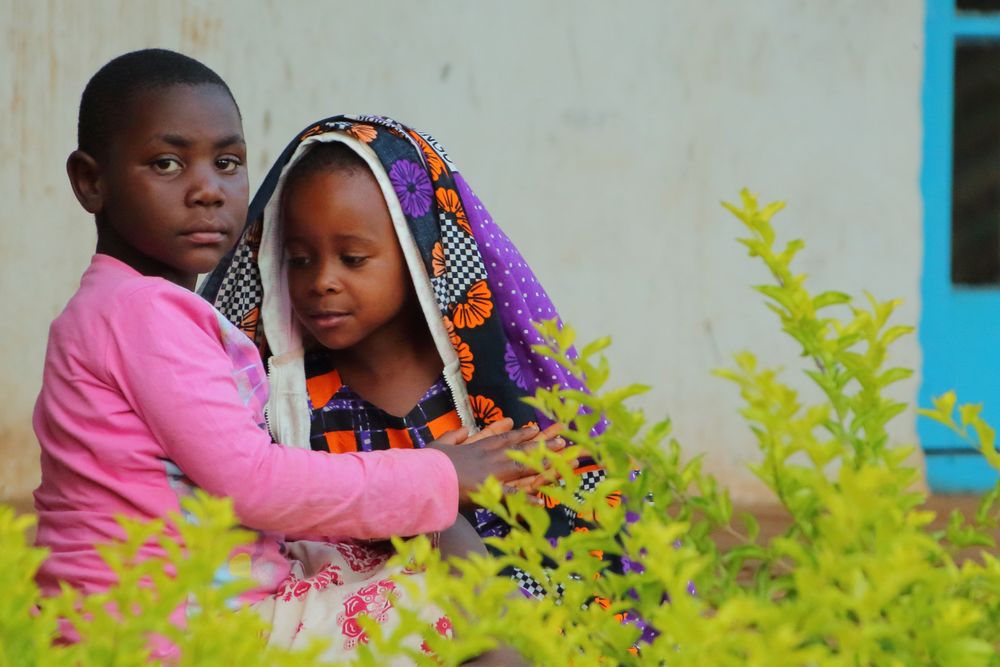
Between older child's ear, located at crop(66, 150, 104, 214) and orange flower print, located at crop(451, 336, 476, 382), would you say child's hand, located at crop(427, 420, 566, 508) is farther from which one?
older child's ear, located at crop(66, 150, 104, 214)

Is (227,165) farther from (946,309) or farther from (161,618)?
(946,309)

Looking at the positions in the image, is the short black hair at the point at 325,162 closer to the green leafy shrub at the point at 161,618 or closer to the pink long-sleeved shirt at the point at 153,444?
the pink long-sleeved shirt at the point at 153,444

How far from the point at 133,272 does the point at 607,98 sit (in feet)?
9.84

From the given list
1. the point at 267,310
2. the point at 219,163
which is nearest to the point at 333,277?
the point at 267,310

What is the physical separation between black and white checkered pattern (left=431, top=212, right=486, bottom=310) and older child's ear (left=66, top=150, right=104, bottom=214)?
2.45 feet

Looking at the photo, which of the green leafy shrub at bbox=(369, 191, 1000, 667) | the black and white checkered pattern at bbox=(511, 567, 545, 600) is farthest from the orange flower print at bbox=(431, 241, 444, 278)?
the green leafy shrub at bbox=(369, 191, 1000, 667)

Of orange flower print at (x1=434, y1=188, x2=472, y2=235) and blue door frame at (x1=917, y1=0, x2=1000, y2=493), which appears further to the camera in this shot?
blue door frame at (x1=917, y1=0, x2=1000, y2=493)

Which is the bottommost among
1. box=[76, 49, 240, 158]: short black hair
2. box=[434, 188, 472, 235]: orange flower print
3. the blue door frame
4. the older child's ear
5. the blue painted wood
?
the blue painted wood

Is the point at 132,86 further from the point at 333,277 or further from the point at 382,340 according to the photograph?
the point at 382,340

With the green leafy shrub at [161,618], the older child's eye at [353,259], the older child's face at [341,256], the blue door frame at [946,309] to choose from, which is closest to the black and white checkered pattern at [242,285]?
the older child's face at [341,256]

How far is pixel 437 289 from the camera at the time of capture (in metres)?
2.67

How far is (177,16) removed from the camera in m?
4.62

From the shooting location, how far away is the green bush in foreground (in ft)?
3.68

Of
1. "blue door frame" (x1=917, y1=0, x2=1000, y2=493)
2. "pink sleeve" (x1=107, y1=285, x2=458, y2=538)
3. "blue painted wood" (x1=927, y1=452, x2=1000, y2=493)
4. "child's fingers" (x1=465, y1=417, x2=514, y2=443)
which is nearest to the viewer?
"pink sleeve" (x1=107, y1=285, x2=458, y2=538)
